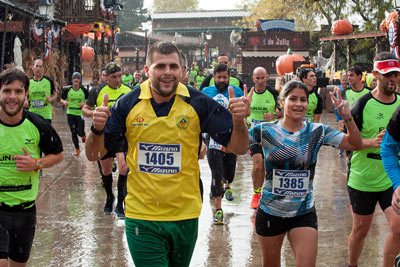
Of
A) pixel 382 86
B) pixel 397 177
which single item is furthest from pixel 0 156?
pixel 382 86

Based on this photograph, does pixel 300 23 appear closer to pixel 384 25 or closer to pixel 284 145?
pixel 384 25

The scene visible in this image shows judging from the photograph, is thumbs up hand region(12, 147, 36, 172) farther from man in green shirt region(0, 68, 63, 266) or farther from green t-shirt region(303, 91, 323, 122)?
green t-shirt region(303, 91, 323, 122)

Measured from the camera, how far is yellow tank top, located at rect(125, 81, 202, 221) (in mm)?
3783

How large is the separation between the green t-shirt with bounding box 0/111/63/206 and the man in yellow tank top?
836 mm

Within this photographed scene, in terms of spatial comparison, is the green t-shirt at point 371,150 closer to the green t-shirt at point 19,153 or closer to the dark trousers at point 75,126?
the green t-shirt at point 19,153

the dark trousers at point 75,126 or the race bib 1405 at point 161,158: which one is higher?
the race bib 1405 at point 161,158

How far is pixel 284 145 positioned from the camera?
4613 millimetres

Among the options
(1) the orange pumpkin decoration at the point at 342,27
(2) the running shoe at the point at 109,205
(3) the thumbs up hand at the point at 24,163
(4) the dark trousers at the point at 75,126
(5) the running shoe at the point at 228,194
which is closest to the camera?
(3) the thumbs up hand at the point at 24,163

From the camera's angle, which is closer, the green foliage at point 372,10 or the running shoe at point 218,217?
the running shoe at point 218,217

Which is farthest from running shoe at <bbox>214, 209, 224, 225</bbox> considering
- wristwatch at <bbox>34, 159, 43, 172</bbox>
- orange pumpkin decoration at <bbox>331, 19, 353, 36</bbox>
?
orange pumpkin decoration at <bbox>331, 19, 353, 36</bbox>

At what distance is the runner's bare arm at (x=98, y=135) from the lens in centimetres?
362

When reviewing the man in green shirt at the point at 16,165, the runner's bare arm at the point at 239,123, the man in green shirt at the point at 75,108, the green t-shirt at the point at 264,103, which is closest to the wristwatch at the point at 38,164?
the man in green shirt at the point at 16,165

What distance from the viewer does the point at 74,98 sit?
13.6 meters

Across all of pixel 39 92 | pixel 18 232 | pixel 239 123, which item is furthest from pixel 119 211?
pixel 39 92
